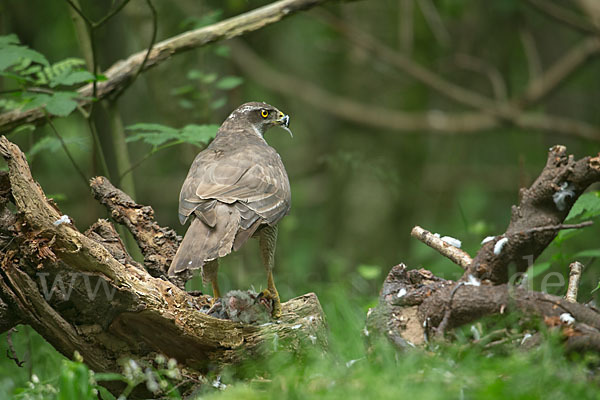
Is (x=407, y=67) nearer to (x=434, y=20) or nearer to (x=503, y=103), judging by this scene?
(x=434, y=20)

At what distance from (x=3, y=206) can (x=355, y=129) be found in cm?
778

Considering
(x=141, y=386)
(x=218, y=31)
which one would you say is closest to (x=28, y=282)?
(x=141, y=386)

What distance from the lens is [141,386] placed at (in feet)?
11.7

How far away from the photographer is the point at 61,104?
4.61 metres

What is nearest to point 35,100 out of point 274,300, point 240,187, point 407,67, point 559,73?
point 240,187

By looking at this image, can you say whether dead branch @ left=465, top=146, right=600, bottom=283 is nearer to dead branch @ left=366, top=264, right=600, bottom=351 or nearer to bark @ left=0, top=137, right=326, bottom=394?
dead branch @ left=366, top=264, right=600, bottom=351

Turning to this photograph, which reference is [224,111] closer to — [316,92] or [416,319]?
[316,92]

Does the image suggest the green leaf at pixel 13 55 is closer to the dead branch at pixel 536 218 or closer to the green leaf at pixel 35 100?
the green leaf at pixel 35 100

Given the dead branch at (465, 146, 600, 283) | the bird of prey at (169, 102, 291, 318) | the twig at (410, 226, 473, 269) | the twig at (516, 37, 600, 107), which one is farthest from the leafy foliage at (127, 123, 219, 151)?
the twig at (516, 37, 600, 107)

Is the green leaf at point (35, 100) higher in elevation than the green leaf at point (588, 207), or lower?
higher

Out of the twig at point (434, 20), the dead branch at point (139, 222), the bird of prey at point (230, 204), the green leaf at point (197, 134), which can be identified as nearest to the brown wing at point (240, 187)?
the bird of prey at point (230, 204)

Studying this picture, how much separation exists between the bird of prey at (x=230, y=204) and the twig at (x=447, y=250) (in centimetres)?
88

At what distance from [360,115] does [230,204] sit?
618 cm

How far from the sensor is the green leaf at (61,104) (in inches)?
178
